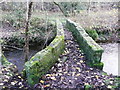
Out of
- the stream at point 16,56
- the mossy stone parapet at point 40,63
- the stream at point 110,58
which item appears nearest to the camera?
the mossy stone parapet at point 40,63

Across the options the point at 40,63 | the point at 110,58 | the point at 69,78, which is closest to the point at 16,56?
the point at 40,63

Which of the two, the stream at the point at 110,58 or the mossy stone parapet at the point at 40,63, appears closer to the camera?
the mossy stone parapet at the point at 40,63

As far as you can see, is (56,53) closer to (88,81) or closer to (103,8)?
(88,81)

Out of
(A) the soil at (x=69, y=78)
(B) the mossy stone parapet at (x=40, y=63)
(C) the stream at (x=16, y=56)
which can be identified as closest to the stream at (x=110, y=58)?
(A) the soil at (x=69, y=78)

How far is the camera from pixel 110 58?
10.3 m

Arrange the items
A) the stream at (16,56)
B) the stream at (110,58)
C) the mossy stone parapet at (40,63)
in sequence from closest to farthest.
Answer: the mossy stone parapet at (40,63) < the stream at (110,58) < the stream at (16,56)

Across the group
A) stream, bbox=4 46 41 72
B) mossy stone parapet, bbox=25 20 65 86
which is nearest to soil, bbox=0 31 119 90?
mossy stone parapet, bbox=25 20 65 86

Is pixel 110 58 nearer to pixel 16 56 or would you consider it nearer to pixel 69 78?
pixel 69 78

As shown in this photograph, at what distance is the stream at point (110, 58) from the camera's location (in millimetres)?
8638

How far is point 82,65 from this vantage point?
741 cm

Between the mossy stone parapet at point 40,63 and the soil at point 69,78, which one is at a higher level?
the mossy stone parapet at point 40,63

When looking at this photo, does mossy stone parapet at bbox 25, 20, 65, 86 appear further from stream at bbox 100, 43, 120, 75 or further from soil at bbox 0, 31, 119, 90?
stream at bbox 100, 43, 120, 75

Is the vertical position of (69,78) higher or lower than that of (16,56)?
lower

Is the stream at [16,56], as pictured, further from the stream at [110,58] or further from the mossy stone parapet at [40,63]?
the stream at [110,58]
